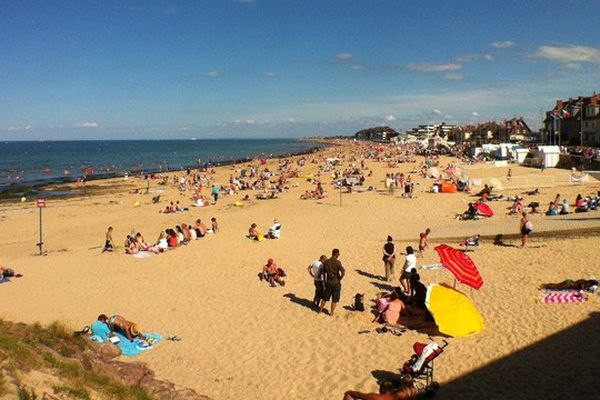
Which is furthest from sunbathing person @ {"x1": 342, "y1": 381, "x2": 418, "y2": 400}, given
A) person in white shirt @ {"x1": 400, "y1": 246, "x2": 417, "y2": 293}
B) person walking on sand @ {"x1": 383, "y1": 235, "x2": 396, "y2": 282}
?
person walking on sand @ {"x1": 383, "y1": 235, "x2": 396, "y2": 282}

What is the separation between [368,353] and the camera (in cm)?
805

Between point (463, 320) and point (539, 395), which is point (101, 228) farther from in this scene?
point (539, 395)

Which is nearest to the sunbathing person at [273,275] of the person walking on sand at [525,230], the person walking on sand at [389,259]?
the person walking on sand at [389,259]

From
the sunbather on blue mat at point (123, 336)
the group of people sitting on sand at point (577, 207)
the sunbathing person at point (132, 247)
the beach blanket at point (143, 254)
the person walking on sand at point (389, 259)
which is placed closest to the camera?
the sunbather on blue mat at point (123, 336)

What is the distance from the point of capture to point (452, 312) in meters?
8.62

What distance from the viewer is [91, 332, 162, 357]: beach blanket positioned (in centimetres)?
841

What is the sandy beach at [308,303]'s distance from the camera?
730cm

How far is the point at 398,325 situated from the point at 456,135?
323 ft

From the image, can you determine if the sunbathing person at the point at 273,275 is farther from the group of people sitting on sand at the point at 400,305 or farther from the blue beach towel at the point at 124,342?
the blue beach towel at the point at 124,342

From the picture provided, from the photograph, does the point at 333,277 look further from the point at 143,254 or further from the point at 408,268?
the point at 143,254

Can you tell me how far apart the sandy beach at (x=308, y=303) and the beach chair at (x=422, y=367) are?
242mm

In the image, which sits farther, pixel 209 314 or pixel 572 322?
pixel 209 314

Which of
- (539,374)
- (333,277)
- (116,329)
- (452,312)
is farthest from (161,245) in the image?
(539,374)

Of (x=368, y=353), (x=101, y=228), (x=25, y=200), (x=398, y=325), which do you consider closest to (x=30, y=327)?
(x=368, y=353)
